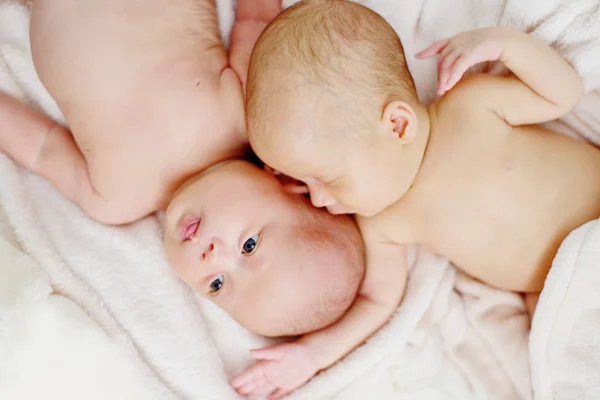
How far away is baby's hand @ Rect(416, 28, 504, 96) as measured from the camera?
1.17 metres

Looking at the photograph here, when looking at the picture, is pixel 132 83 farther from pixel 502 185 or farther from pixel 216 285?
pixel 502 185

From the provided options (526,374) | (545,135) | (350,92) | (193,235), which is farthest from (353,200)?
(526,374)

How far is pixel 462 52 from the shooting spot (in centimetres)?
119

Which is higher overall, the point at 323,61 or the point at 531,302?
the point at 323,61

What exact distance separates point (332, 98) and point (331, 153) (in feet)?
0.31

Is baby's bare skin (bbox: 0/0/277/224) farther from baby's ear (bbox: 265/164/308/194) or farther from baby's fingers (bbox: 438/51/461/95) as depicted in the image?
baby's fingers (bbox: 438/51/461/95)

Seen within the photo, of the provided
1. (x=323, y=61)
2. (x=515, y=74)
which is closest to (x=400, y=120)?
(x=323, y=61)

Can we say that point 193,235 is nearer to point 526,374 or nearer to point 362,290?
point 362,290

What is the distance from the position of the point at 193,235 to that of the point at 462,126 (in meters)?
0.57

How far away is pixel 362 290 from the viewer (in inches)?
55.4

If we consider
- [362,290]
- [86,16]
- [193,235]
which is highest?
[86,16]

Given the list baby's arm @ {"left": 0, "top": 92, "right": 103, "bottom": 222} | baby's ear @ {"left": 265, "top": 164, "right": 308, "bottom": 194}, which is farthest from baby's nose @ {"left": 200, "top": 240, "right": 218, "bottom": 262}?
baby's arm @ {"left": 0, "top": 92, "right": 103, "bottom": 222}

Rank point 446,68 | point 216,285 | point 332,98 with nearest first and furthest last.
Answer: point 332,98
point 446,68
point 216,285

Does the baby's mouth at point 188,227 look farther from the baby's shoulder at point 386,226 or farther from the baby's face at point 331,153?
the baby's shoulder at point 386,226
